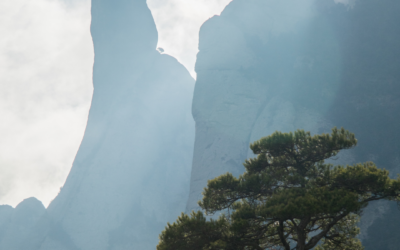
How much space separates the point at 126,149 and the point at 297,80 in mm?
36015

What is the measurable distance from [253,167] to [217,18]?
40416 mm

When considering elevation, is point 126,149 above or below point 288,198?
above

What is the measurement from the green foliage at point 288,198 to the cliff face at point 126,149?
3972 centimetres

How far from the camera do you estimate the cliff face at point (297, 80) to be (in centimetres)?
2747

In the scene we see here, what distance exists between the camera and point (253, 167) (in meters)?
7.35

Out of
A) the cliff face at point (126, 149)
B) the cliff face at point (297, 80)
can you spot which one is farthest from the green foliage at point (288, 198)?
the cliff face at point (126, 149)

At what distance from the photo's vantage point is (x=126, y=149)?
2122 inches

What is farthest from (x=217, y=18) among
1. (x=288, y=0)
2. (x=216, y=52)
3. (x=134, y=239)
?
(x=134, y=239)

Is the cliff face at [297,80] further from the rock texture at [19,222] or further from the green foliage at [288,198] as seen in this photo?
the rock texture at [19,222]

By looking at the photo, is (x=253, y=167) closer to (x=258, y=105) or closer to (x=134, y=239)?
(x=258, y=105)

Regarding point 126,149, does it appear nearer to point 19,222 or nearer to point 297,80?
point 19,222

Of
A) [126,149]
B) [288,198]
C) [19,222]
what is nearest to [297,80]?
[288,198]

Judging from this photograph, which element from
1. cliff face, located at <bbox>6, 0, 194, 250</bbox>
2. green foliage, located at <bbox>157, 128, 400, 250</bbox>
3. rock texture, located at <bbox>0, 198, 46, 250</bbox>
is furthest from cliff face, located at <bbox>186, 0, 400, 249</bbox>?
rock texture, located at <bbox>0, 198, 46, 250</bbox>

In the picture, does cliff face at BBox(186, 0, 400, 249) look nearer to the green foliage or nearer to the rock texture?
the green foliage
